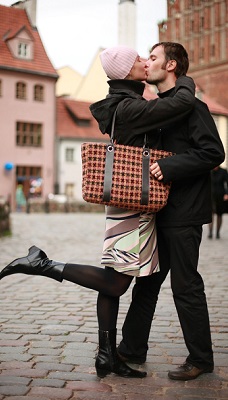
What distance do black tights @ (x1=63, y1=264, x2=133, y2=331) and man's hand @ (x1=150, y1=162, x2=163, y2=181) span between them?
1.80 ft

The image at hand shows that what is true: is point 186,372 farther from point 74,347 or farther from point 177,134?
point 177,134

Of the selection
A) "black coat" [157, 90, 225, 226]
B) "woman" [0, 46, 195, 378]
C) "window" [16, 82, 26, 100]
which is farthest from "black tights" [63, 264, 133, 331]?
"window" [16, 82, 26, 100]

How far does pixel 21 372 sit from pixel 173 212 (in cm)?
119

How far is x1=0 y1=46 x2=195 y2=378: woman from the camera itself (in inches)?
128

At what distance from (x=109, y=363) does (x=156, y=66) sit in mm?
1584

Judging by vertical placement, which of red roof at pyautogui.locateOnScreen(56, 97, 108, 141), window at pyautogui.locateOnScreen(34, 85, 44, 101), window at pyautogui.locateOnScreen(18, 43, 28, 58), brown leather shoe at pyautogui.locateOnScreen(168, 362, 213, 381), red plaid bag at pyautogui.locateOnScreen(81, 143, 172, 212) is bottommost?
brown leather shoe at pyautogui.locateOnScreen(168, 362, 213, 381)

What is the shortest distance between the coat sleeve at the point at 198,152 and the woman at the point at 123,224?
104 millimetres

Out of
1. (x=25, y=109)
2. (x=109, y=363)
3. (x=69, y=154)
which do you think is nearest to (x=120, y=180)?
(x=109, y=363)

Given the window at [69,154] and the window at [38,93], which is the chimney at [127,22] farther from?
the window at [69,154]

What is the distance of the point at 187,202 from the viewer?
133 inches

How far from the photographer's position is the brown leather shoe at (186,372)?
133 inches

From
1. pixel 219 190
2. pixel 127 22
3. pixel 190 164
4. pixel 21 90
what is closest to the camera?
pixel 190 164

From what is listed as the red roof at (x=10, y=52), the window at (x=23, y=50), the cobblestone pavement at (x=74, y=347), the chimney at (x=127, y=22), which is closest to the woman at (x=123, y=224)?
the cobblestone pavement at (x=74, y=347)

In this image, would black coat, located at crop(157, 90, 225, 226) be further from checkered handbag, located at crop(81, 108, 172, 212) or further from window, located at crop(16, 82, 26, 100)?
window, located at crop(16, 82, 26, 100)
